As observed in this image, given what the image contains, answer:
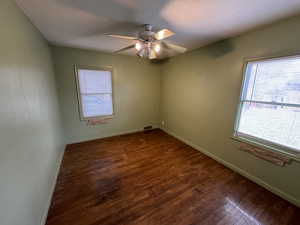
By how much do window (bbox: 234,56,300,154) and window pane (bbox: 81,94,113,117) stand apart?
3094 millimetres

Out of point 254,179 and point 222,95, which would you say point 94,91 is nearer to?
point 222,95

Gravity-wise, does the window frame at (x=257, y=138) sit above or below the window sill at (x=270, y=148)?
above

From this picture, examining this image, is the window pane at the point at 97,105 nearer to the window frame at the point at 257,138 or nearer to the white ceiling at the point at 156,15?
the white ceiling at the point at 156,15

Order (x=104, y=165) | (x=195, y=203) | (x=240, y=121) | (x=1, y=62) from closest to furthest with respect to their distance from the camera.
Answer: (x=1, y=62) < (x=195, y=203) < (x=240, y=121) < (x=104, y=165)

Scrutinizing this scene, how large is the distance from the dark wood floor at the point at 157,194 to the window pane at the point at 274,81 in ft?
4.57

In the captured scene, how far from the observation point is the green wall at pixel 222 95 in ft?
5.55

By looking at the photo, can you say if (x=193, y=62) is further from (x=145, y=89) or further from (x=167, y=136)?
(x=167, y=136)

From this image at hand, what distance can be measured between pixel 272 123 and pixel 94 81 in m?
3.71

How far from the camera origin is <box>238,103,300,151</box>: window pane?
164 cm

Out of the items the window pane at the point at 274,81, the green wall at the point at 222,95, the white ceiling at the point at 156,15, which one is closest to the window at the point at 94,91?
the white ceiling at the point at 156,15

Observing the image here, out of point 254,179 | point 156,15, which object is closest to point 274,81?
point 254,179

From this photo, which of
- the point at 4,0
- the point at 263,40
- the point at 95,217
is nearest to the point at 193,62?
the point at 263,40

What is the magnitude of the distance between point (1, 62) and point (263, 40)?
299 centimetres

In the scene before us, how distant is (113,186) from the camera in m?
1.94
